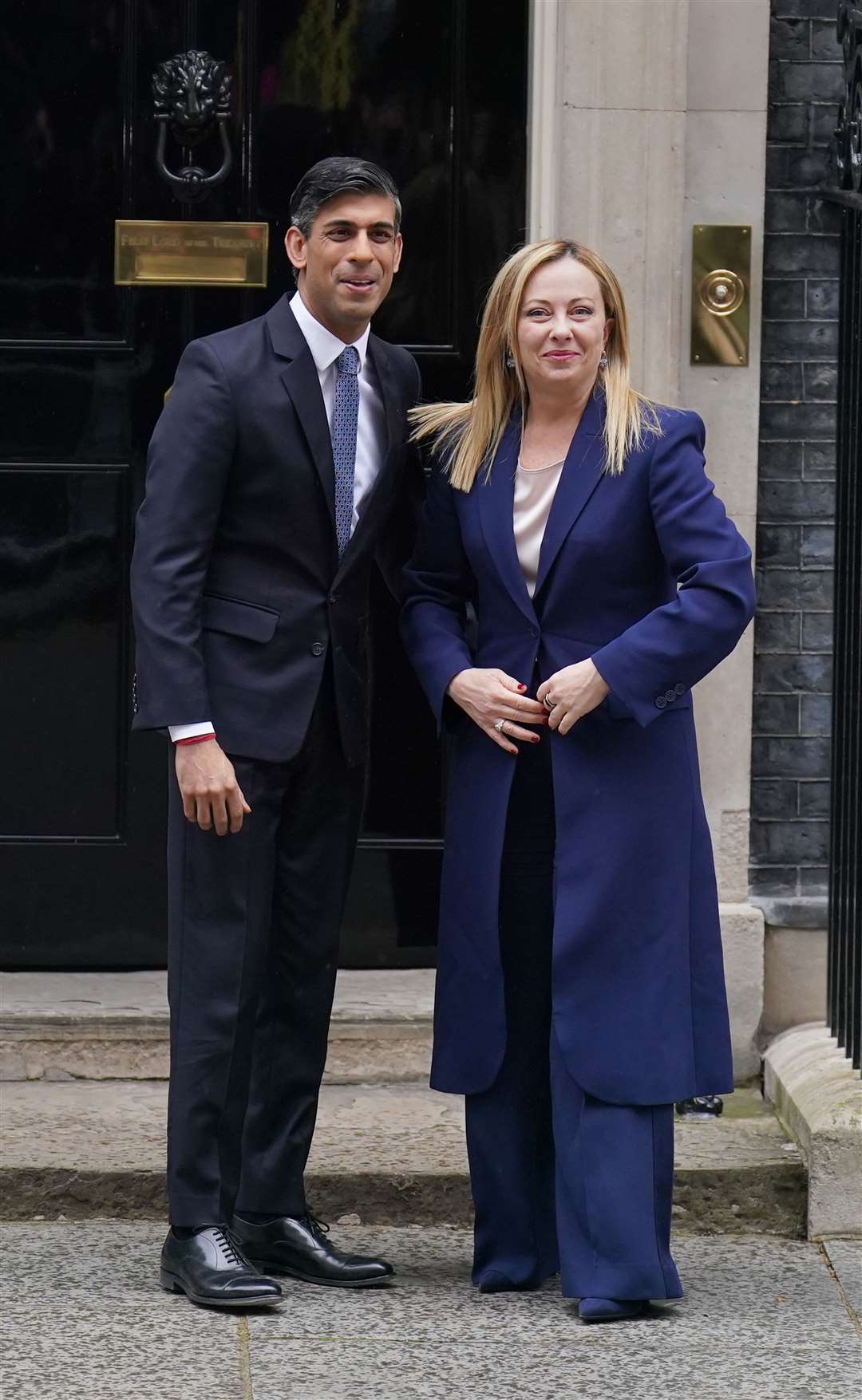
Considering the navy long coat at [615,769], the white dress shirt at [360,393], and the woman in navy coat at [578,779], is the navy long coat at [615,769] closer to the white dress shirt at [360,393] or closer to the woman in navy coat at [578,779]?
the woman in navy coat at [578,779]

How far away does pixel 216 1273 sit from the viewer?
3982 mm

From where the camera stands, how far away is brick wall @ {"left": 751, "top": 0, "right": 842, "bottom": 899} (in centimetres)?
520

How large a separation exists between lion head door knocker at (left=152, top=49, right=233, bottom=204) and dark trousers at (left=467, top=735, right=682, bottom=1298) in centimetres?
193

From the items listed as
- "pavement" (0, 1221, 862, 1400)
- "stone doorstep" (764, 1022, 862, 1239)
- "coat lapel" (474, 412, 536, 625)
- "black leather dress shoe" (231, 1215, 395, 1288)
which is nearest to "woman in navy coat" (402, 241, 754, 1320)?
"coat lapel" (474, 412, 536, 625)

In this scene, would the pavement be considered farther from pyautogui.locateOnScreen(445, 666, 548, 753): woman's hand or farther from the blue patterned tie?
the blue patterned tie

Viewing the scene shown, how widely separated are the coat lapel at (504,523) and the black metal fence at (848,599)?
1059mm

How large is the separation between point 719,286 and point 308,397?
1506 mm

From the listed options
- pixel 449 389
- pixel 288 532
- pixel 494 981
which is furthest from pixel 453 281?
pixel 494 981

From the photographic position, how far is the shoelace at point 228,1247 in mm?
4020

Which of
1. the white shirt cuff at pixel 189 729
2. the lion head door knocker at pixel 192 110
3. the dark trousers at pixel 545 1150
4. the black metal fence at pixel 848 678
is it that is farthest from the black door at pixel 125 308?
the white shirt cuff at pixel 189 729

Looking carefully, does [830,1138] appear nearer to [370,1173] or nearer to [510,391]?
[370,1173]

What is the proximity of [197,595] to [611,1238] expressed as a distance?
55.3 inches

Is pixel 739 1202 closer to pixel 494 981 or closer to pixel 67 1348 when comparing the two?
pixel 494 981

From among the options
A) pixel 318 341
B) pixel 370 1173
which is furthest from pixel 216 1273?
pixel 318 341
